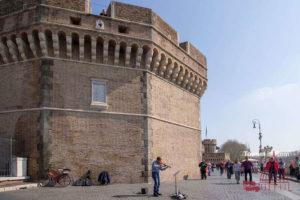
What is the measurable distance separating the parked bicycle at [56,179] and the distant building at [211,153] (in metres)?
56.4

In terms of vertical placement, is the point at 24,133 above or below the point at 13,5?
below

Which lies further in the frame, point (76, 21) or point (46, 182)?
point (76, 21)

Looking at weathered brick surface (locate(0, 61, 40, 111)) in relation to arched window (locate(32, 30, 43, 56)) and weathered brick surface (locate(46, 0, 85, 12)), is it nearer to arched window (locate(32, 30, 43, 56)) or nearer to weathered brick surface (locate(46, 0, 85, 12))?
arched window (locate(32, 30, 43, 56))

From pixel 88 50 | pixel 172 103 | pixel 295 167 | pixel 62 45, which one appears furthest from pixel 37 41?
pixel 295 167

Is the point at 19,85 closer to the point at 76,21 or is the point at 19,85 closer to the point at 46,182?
the point at 76,21

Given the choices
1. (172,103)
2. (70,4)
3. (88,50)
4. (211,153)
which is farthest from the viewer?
(211,153)

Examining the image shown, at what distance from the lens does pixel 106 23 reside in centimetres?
Result: 1992

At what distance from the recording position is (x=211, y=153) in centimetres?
7644

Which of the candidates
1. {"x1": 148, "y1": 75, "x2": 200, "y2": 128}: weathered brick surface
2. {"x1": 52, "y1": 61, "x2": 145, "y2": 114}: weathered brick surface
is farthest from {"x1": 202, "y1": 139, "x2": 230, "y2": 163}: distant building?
{"x1": 52, "y1": 61, "x2": 145, "y2": 114}: weathered brick surface

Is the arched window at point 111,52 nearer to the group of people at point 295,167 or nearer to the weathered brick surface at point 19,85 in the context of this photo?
the weathered brick surface at point 19,85

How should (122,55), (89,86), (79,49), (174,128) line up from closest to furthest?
(79,49), (89,86), (122,55), (174,128)

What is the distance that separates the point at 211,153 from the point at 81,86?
195ft

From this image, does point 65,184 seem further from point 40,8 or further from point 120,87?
point 40,8

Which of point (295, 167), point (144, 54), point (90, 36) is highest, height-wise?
point (90, 36)
